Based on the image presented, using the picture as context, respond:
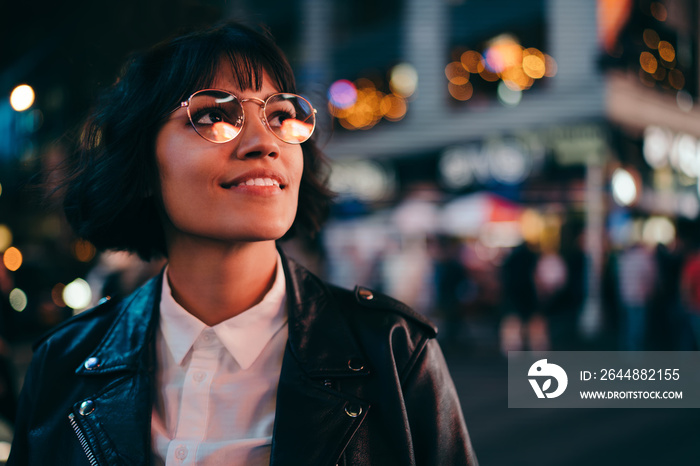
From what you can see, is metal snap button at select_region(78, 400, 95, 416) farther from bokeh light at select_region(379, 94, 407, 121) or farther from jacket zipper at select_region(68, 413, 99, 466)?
bokeh light at select_region(379, 94, 407, 121)

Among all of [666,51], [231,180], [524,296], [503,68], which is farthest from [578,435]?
[503,68]

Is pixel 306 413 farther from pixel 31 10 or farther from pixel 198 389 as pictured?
pixel 31 10

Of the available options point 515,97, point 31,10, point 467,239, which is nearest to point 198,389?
point 31,10

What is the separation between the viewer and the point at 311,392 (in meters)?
1.45

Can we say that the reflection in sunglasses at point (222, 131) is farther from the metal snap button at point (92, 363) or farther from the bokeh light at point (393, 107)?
the bokeh light at point (393, 107)

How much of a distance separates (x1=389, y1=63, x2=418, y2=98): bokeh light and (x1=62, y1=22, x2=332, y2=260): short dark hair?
15.8 meters

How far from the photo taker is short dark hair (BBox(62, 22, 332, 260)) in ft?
5.05

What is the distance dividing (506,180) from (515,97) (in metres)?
2.17

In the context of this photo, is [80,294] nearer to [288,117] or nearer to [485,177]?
[288,117]

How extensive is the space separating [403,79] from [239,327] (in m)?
16.8

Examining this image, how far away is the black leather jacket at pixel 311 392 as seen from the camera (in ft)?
4.63

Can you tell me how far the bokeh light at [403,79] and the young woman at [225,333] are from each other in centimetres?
1597

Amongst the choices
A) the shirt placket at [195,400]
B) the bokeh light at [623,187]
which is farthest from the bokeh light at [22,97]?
the bokeh light at [623,187]

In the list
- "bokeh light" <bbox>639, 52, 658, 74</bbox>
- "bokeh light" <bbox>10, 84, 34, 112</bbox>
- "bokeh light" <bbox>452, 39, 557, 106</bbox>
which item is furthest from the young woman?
"bokeh light" <bbox>452, 39, 557, 106</bbox>
